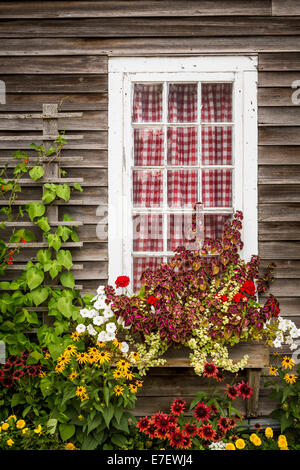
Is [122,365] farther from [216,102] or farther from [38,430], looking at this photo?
[216,102]

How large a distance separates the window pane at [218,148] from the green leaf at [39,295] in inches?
63.2

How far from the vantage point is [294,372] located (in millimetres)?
3117

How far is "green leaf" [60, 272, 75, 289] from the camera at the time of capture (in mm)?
2977

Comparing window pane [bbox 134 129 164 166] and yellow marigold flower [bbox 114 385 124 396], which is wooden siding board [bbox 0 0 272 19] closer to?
window pane [bbox 134 129 164 166]

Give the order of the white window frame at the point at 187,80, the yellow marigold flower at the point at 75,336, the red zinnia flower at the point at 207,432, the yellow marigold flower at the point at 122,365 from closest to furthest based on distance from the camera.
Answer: the red zinnia flower at the point at 207,432 → the yellow marigold flower at the point at 122,365 → the yellow marigold flower at the point at 75,336 → the white window frame at the point at 187,80

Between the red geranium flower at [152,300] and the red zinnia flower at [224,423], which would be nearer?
the red zinnia flower at [224,423]

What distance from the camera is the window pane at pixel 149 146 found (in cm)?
325

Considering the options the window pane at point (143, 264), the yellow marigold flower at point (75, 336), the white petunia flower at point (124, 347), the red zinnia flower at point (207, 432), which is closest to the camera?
the red zinnia flower at point (207, 432)

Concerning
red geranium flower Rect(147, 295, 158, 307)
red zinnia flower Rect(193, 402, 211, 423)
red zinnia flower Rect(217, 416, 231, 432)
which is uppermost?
red geranium flower Rect(147, 295, 158, 307)

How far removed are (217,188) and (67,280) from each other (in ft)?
4.58

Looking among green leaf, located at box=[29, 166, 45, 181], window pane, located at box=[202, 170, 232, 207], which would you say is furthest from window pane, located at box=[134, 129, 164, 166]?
green leaf, located at box=[29, 166, 45, 181]

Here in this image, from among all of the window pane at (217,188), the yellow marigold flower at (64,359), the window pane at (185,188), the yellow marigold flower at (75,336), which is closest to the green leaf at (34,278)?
the yellow marigold flower at (75,336)

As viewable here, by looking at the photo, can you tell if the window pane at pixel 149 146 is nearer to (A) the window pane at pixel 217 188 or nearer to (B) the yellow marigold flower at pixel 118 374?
(A) the window pane at pixel 217 188

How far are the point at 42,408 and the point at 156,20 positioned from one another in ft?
10.3
